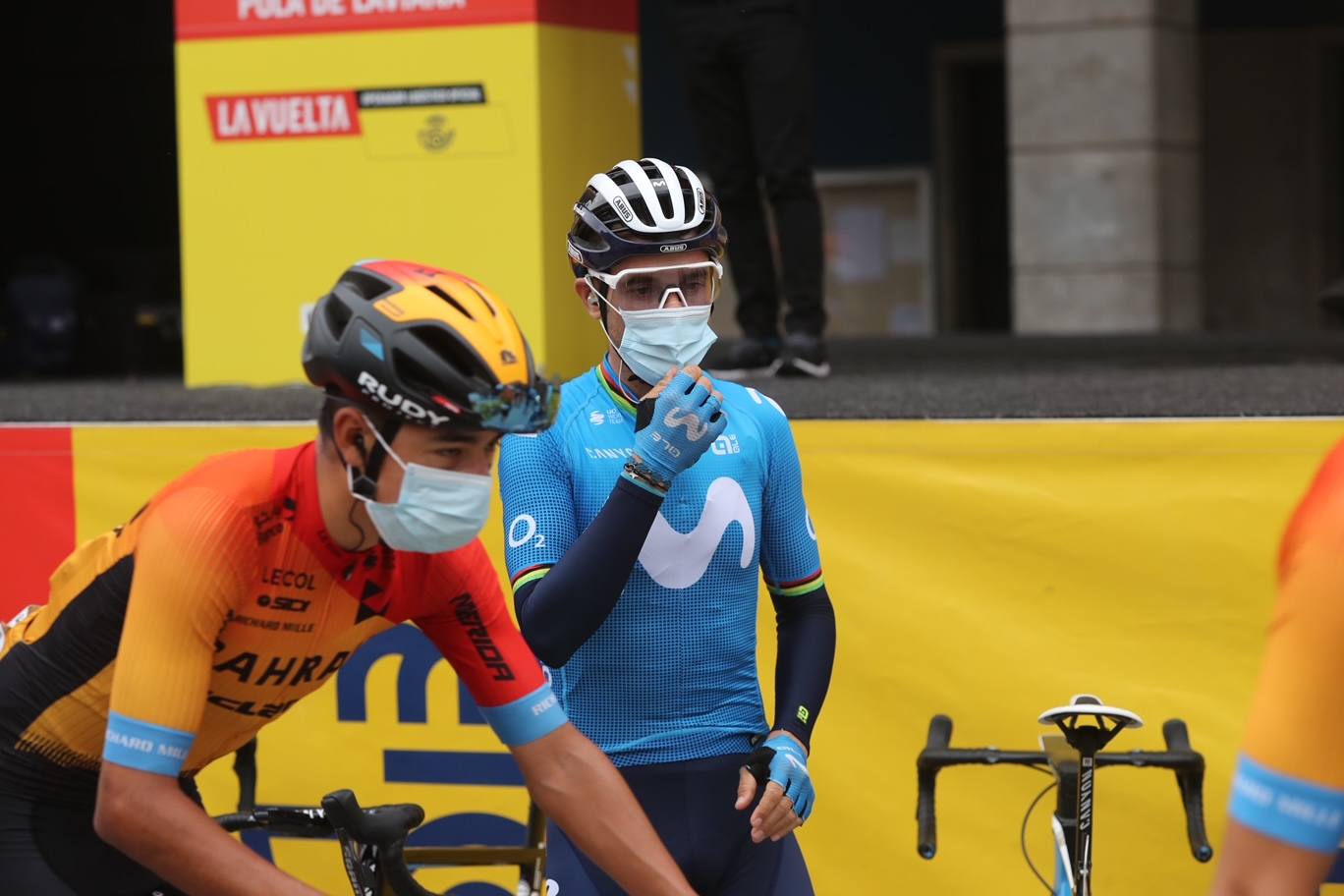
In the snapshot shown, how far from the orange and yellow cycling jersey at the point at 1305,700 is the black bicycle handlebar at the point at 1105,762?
1576mm

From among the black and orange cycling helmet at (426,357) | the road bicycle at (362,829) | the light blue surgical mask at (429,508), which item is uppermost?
the black and orange cycling helmet at (426,357)

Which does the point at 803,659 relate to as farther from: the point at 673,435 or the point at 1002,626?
the point at 1002,626

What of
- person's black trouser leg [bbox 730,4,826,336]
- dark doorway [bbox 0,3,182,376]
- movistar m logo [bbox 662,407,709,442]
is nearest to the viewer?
movistar m logo [bbox 662,407,709,442]

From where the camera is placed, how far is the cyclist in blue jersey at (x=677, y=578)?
3.06m

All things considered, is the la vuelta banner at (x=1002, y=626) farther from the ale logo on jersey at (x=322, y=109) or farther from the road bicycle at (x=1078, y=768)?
the ale logo on jersey at (x=322, y=109)

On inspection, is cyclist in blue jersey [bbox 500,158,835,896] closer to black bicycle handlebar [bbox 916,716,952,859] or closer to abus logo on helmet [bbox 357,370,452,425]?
black bicycle handlebar [bbox 916,716,952,859]

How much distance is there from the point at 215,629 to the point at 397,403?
1.22ft

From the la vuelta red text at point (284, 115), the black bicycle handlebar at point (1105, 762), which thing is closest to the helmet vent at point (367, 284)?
the black bicycle handlebar at point (1105, 762)

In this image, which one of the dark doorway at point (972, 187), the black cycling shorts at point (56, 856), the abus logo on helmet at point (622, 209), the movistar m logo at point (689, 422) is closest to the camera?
the black cycling shorts at point (56, 856)

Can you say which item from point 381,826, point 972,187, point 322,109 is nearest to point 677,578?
point 381,826

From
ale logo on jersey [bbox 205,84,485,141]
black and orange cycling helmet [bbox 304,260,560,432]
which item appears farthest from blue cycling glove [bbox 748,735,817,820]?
ale logo on jersey [bbox 205,84,485,141]

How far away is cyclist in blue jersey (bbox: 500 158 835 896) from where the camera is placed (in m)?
3.06

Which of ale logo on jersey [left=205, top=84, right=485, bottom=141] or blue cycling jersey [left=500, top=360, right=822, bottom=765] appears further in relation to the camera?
ale logo on jersey [left=205, top=84, right=485, bottom=141]

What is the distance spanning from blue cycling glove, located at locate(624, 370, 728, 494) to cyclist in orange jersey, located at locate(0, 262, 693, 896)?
31 cm
